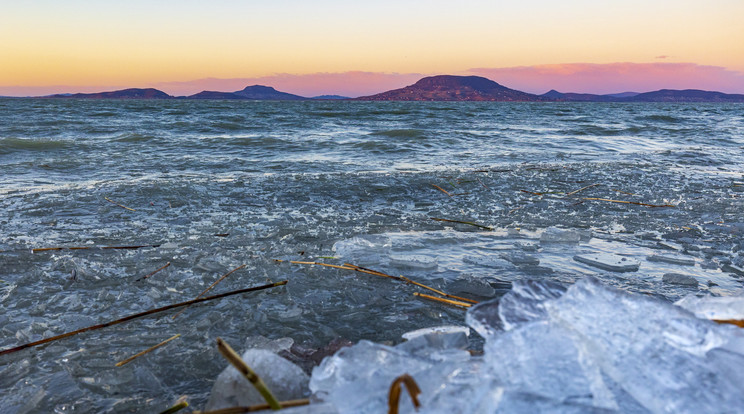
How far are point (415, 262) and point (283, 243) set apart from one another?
37.3 inches

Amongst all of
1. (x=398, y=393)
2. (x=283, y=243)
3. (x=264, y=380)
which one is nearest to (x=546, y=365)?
(x=398, y=393)

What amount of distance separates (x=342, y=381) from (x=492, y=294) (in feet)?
5.07

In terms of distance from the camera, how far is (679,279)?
8.09 feet

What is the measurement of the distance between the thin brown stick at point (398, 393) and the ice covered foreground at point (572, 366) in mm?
25

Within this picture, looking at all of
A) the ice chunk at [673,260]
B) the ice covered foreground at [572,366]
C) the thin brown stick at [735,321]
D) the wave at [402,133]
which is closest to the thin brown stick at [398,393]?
the ice covered foreground at [572,366]

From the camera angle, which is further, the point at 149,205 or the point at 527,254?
the point at 149,205

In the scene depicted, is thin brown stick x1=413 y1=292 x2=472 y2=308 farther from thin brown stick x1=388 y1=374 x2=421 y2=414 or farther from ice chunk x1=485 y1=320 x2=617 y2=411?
thin brown stick x1=388 y1=374 x2=421 y2=414

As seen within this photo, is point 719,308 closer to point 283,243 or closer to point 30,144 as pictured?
point 283,243

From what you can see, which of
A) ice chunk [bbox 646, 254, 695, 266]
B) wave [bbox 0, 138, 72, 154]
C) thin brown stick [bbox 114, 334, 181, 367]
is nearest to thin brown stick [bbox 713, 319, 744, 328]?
thin brown stick [bbox 114, 334, 181, 367]

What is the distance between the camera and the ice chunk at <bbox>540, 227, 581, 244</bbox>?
10.4 ft

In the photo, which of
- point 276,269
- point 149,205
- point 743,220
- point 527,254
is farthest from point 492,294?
point 149,205

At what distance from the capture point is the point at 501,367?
2.69ft

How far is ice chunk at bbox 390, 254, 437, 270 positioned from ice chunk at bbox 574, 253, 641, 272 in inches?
35.9

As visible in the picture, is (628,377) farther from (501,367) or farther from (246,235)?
(246,235)
